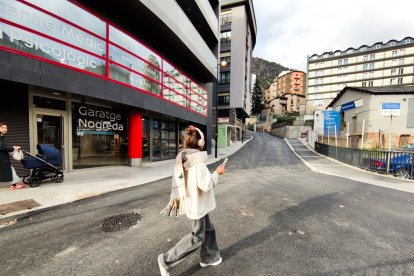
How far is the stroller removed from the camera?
6062mm

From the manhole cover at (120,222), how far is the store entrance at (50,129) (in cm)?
583

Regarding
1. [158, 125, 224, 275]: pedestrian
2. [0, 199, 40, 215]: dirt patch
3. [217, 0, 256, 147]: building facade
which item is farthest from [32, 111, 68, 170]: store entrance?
[217, 0, 256, 147]: building facade

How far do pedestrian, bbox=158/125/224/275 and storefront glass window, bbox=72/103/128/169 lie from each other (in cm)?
868

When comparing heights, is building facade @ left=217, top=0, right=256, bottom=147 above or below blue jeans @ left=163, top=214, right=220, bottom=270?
above

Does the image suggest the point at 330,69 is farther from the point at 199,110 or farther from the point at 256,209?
the point at 256,209

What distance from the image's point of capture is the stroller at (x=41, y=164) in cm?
606

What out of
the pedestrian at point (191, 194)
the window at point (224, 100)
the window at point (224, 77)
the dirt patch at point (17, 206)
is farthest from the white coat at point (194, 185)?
the window at point (224, 77)

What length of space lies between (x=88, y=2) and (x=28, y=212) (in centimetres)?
939

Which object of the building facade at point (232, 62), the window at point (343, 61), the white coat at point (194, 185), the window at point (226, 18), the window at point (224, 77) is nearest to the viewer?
the white coat at point (194, 185)

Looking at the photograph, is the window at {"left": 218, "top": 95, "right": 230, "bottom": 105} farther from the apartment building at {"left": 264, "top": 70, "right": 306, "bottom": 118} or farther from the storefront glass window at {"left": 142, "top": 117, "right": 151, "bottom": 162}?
the apartment building at {"left": 264, "top": 70, "right": 306, "bottom": 118}

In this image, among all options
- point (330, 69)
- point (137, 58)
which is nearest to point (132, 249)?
point (137, 58)

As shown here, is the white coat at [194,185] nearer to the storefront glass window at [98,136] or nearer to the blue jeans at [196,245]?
the blue jeans at [196,245]

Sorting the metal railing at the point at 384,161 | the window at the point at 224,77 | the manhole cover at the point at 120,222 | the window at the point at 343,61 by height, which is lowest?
the manhole cover at the point at 120,222

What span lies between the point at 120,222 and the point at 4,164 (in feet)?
14.9
